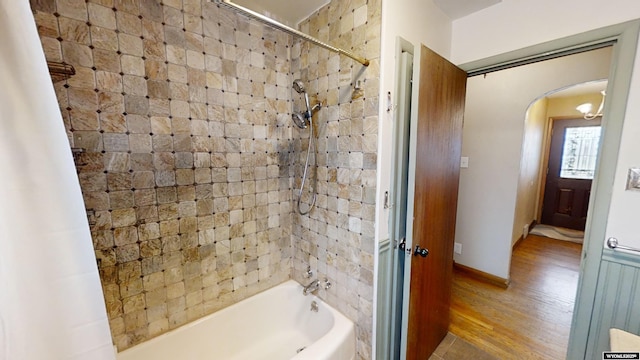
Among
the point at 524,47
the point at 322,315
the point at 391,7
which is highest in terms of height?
the point at 391,7

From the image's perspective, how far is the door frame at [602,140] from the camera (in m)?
1.04


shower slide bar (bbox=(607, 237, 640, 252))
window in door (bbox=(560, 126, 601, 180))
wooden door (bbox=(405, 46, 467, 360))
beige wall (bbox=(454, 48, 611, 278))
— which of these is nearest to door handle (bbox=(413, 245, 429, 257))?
wooden door (bbox=(405, 46, 467, 360))

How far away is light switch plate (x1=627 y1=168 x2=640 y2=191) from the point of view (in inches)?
40.9

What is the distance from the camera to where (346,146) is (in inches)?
53.6

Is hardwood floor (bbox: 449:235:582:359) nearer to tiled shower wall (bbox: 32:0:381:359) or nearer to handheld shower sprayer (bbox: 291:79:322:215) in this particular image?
tiled shower wall (bbox: 32:0:381:359)

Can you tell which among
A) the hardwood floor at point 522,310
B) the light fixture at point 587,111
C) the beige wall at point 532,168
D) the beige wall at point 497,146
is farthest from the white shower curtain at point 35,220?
the light fixture at point 587,111

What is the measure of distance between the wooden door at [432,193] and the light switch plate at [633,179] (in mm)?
743

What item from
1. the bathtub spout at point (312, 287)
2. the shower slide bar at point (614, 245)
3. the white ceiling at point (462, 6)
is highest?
the white ceiling at point (462, 6)

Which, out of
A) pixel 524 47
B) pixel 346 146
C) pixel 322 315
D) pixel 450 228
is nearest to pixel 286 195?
pixel 346 146

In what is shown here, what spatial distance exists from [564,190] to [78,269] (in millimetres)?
6346

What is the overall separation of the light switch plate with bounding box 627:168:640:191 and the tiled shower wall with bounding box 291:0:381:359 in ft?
3.71

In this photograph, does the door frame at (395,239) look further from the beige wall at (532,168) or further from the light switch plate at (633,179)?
the beige wall at (532,168)

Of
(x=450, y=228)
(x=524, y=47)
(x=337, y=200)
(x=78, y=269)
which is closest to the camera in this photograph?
(x=78, y=269)

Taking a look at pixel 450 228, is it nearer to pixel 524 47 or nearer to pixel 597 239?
pixel 597 239
